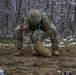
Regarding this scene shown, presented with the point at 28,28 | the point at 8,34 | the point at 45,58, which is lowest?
the point at 8,34

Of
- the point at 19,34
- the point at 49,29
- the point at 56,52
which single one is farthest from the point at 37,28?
the point at 56,52

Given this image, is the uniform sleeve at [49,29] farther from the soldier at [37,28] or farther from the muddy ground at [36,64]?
the muddy ground at [36,64]

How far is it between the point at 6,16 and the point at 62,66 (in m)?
18.9

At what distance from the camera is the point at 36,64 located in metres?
7.74

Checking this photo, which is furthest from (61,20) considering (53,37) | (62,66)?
Result: (62,66)

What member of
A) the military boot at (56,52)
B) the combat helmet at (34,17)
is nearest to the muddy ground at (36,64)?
the military boot at (56,52)

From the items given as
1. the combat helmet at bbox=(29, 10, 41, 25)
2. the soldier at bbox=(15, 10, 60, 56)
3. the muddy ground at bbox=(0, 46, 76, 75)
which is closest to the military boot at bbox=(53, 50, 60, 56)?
the soldier at bbox=(15, 10, 60, 56)

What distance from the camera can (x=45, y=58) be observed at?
8.90 m

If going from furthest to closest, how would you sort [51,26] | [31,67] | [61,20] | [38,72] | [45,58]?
[61,20]
[51,26]
[45,58]
[31,67]
[38,72]

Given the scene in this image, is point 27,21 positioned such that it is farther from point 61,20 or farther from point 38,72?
point 61,20

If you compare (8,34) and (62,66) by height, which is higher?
(62,66)

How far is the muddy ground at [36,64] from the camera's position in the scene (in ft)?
22.6

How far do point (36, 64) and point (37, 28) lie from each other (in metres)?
1.77

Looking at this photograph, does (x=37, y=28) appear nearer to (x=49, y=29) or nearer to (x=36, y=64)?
(x=49, y=29)
